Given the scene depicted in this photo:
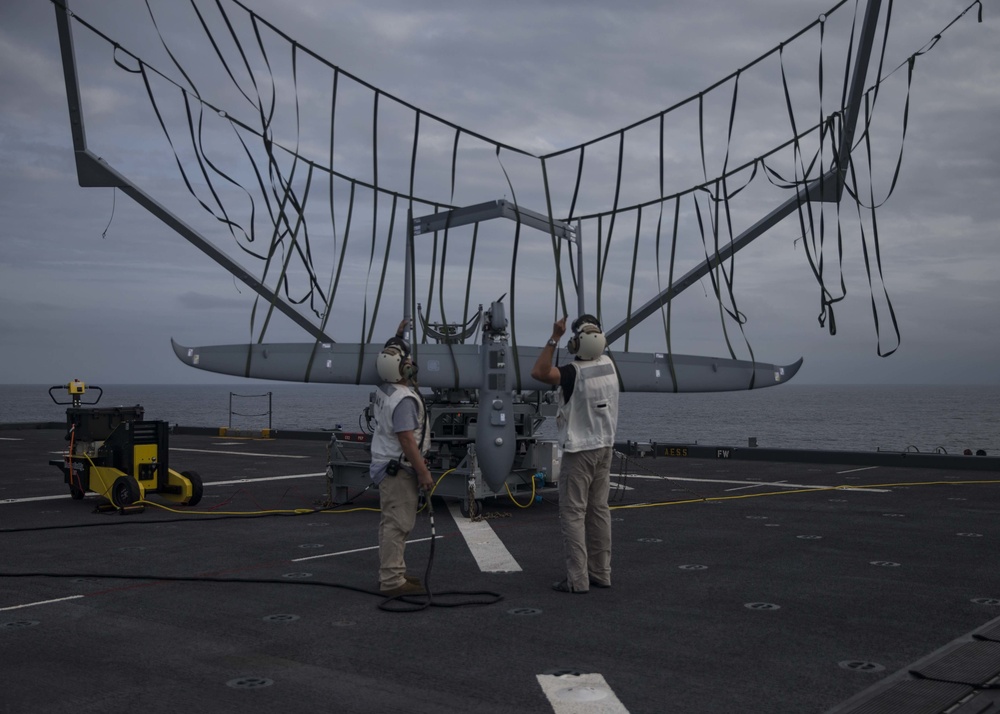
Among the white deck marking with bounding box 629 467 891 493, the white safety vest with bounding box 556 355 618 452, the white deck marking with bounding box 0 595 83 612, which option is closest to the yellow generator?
the white deck marking with bounding box 0 595 83 612

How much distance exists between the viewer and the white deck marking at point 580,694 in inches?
156

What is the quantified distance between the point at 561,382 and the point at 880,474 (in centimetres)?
1111

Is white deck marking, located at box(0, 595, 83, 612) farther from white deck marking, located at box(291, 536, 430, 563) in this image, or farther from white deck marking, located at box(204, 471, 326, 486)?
white deck marking, located at box(204, 471, 326, 486)

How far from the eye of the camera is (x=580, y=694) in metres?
4.15

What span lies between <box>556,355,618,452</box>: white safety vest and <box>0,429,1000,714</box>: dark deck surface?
3.69ft

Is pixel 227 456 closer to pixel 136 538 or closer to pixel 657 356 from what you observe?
pixel 136 538

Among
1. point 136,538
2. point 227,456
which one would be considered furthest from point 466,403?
point 227,456

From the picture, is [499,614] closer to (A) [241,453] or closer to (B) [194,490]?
(B) [194,490]

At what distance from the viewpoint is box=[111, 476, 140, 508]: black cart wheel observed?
10.9 meters

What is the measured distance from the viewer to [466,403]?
39.4 feet

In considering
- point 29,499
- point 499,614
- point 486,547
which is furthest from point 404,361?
point 29,499

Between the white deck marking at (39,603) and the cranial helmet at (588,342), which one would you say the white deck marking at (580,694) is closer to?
the cranial helmet at (588,342)

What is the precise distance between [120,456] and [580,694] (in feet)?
29.8

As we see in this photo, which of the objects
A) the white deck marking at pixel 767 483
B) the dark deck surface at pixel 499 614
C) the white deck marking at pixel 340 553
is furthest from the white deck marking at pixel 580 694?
the white deck marking at pixel 767 483
